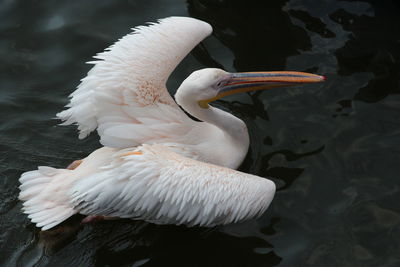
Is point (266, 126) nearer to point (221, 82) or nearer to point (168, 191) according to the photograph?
point (221, 82)

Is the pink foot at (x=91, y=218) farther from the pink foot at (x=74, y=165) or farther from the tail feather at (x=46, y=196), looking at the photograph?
the pink foot at (x=74, y=165)

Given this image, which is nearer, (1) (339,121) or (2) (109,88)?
(2) (109,88)

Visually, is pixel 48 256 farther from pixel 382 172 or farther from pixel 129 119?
pixel 382 172

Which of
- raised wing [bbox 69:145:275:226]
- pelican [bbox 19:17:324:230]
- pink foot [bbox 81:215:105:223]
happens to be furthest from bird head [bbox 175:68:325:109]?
pink foot [bbox 81:215:105:223]

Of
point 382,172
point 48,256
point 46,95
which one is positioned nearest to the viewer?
point 48,256

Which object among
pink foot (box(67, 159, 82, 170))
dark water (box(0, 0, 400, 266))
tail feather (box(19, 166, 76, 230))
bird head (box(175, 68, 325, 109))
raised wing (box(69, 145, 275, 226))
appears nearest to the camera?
raised wing (box(69, 145, 275, 226))

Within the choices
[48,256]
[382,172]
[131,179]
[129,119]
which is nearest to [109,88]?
[129,119]

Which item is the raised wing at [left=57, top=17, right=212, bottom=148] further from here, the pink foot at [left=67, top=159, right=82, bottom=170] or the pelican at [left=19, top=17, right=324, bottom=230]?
the pink foot at [left=67, top=159, right=82, bottom=170]

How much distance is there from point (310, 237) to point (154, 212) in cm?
115

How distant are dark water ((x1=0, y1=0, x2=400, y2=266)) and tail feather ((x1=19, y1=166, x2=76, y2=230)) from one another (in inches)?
9.7

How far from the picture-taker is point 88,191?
3641 mm

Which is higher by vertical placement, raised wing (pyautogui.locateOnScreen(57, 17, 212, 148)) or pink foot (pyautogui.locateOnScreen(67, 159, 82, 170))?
raised wing (pyautogui.locateOnScreen(57, 17, 212, 148))

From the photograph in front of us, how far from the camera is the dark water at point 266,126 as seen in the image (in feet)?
13.2

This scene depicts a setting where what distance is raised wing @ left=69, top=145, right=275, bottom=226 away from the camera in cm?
362
